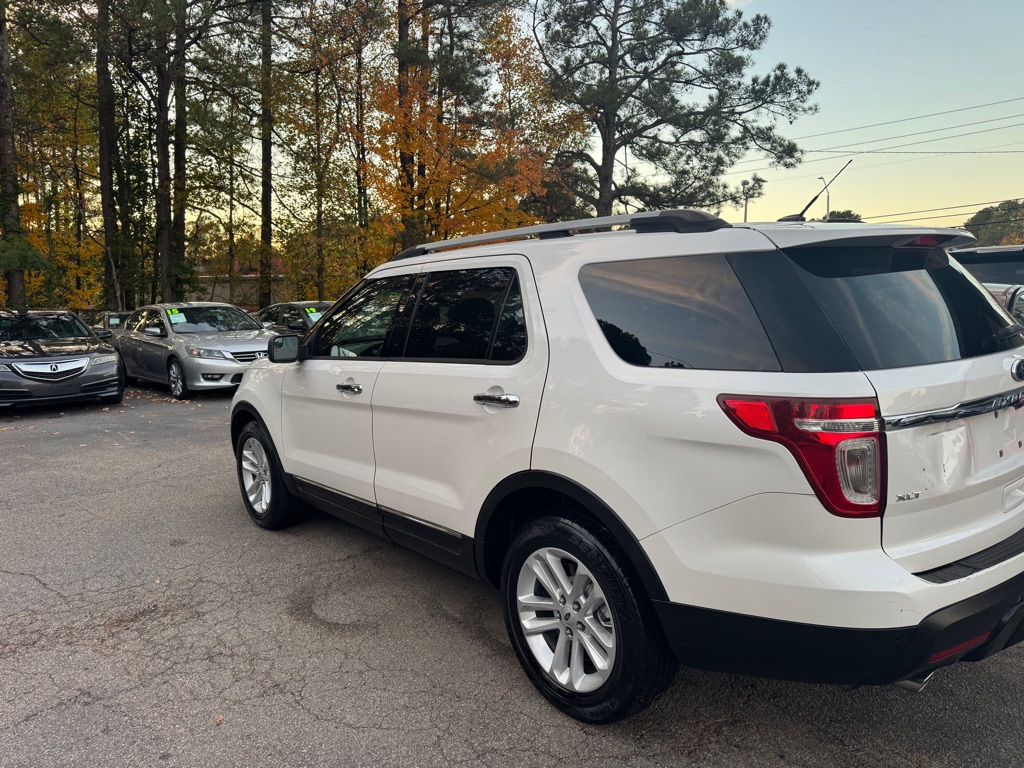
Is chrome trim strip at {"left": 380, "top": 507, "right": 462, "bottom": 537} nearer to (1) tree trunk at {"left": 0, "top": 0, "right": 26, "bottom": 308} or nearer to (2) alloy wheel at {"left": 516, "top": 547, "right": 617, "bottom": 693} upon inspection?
(2) alloy wheel at {"left": 516, "top": 547, "right": 617, "bottom": 693}

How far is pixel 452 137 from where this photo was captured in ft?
52.2

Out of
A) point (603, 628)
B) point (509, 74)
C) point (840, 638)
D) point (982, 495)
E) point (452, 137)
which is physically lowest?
point (603, 628)

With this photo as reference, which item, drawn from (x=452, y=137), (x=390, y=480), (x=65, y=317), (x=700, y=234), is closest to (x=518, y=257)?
(x=700, y=234)

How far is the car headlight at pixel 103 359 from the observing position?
10.8 metres

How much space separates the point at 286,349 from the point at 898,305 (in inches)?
132

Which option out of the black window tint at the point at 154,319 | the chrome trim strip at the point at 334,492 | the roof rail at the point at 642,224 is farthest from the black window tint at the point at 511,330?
the black window tint at the point at 154,319

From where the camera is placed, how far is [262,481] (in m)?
5.00

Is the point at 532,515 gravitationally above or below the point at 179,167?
below

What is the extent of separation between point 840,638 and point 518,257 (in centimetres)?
189

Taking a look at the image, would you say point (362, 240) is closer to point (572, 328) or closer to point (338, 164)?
point (338, 164)

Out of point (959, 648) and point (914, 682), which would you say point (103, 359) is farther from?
point (959, 648)

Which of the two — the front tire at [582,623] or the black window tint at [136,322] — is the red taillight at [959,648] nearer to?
the front tire at [582,623]

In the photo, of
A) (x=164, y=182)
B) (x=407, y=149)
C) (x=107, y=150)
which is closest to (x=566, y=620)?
(x=407, y=149)

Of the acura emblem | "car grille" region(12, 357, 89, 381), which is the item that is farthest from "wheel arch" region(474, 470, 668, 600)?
"car grille" region(12, 357, 89, 381)
